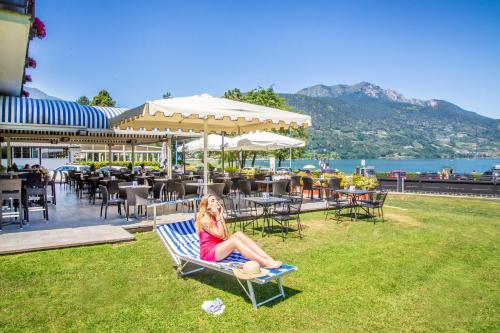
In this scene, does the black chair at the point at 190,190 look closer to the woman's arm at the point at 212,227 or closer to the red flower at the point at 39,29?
the red flower at the point at 39,29

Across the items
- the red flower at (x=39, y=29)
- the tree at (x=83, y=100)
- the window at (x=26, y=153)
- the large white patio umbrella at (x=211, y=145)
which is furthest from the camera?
the tree at (x=83, y=100)

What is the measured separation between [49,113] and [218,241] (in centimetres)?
736

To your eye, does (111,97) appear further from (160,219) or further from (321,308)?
(321,308)

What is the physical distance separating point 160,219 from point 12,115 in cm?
464

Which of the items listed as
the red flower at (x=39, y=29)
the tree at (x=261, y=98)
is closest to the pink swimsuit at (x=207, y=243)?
the red flower at (x=39, y=29)

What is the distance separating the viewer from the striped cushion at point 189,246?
3943 mm

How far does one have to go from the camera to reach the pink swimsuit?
425 centimetres

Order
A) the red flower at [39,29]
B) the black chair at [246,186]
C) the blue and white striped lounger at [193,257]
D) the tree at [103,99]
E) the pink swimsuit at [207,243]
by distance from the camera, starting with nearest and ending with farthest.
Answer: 1. the blue and white striped lounger at [193,257]
2. the pink swimsuit at [207,243]
3. the red flower at [39,29]
4. the black chair at [246,186]
5. the tree at [103,99]

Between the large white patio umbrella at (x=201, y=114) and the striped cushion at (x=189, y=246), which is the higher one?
the large white patio umbrella at (x=201, y=114)

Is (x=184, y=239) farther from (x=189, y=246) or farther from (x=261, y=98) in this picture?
(x=261, y=98)

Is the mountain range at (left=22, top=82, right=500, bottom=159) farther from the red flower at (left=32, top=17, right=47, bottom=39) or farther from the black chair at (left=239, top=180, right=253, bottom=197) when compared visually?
the red flower at (left=32, top=17, right=47, bottom=39)

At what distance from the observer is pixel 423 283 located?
178 inches

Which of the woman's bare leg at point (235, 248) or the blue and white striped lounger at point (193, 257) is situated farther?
the woman's bare leg at point (235, 248)

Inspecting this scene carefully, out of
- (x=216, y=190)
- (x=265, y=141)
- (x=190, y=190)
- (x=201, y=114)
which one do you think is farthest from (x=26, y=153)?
(x=201, y=114)
